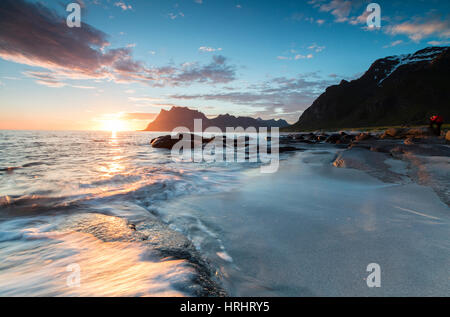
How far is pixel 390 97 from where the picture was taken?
12462 centimetres

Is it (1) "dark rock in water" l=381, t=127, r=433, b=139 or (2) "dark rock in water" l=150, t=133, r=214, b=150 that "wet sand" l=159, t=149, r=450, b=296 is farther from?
(1) "dark rock in water" l=381, t=127, r=433, b=139

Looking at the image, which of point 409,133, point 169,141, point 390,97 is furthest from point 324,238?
point 390,97

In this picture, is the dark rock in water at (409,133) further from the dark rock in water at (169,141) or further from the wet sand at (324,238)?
the dark rock in water at (169,141)

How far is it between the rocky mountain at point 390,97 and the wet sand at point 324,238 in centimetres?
10843

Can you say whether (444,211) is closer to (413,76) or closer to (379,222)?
(379,222)

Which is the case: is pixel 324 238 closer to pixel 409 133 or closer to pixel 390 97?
pixel 409 133

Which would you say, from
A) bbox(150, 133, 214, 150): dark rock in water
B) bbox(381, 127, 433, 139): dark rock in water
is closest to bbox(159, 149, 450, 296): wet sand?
bbox(150, 133, 214, 150): dark rock in water

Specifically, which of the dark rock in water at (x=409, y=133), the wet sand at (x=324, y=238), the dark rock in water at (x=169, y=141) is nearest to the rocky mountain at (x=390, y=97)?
the dark rock in water at (x=409, y=133)

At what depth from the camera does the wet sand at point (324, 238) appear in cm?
200

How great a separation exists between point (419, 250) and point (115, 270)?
12.4 ft

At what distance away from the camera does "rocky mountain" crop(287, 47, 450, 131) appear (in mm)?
107562

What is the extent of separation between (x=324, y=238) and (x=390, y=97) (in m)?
167

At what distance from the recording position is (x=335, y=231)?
314 centimetres
